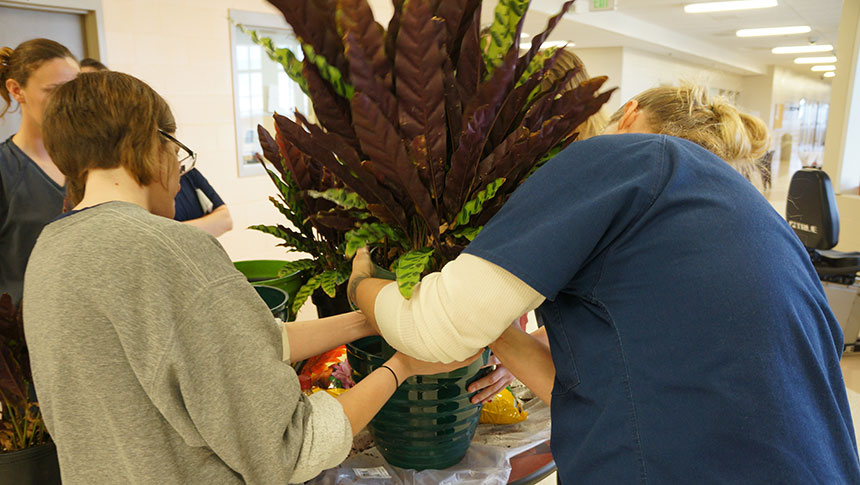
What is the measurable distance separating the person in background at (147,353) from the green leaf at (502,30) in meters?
0.49

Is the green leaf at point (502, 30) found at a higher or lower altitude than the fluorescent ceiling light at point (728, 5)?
lower

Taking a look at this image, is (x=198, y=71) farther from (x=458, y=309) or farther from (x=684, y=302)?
(x=684, y=302)

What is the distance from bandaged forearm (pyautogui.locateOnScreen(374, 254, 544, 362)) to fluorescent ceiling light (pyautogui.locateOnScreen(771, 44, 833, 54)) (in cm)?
1462

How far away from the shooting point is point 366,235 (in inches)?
35.3

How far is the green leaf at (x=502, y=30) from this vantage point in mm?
827

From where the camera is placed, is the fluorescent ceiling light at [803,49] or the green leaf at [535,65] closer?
the green leaf at [535,65]

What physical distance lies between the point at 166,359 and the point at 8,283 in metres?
1.62

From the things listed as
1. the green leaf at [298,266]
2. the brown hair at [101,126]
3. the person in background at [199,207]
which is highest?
the brown hair at [101,126]

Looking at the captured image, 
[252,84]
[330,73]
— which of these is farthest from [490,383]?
[252,84]

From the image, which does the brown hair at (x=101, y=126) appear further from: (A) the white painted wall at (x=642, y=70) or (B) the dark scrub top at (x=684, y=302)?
(A) the white painted wall at (x=642, y=70)

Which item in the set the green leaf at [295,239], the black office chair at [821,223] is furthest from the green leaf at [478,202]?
the black office chair at [821,223]

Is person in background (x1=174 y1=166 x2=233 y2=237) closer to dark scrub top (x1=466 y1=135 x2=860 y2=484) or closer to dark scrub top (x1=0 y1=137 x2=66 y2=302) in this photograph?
dark scrub top (x1=0 y1=137 x2=66 y2=302)

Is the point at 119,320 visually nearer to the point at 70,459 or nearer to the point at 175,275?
the point at 175,275

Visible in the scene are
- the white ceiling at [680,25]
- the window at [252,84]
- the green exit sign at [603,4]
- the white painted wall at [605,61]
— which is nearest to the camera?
the window at [252,84]
